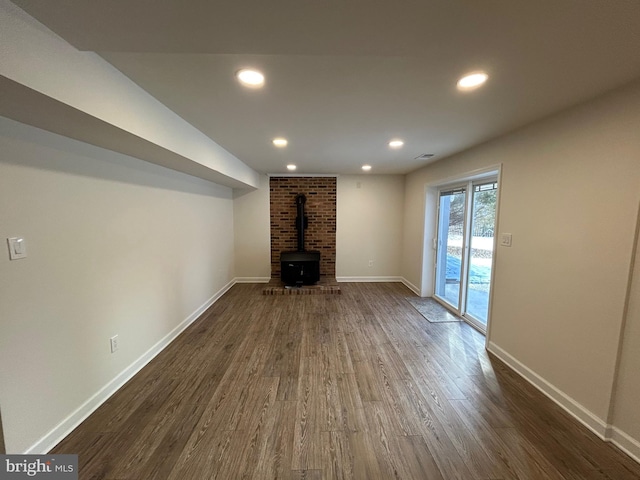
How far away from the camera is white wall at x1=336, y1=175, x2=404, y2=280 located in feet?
17.0

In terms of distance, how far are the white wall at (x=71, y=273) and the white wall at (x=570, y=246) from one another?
355 cm

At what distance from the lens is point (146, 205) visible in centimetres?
244

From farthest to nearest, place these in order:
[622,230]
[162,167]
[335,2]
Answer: [162,167] < [622,230] < [335,2]

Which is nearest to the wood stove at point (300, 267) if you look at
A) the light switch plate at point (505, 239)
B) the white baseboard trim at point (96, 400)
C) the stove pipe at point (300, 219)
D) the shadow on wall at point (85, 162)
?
the stove pipe at point (300, 219)

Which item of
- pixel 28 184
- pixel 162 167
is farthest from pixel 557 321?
pixel 162 167

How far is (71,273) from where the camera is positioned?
1.68 metres

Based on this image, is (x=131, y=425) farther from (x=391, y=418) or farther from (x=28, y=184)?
(x=391, y=418)

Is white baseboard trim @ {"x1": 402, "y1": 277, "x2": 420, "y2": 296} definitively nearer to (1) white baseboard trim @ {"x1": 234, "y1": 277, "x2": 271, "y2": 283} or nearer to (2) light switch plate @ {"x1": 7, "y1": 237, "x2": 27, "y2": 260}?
(1) white baseboard trim @ {"x1": 234, "y1": 277, "x2": 271, "y2": 283}

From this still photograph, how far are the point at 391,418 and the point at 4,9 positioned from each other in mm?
2835

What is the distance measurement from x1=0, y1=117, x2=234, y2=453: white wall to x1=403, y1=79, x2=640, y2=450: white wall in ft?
11.6

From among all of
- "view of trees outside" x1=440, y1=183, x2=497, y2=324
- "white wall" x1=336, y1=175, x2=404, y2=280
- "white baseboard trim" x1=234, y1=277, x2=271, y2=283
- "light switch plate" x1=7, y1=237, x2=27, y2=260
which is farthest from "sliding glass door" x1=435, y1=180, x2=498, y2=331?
"light switch plate" x1=7, y1=237, x2=27, y2=260

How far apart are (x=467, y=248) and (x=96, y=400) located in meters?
4.21

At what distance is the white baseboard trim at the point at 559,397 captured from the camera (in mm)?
1634

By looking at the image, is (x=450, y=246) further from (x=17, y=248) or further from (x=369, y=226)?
(x=17, y=248)
